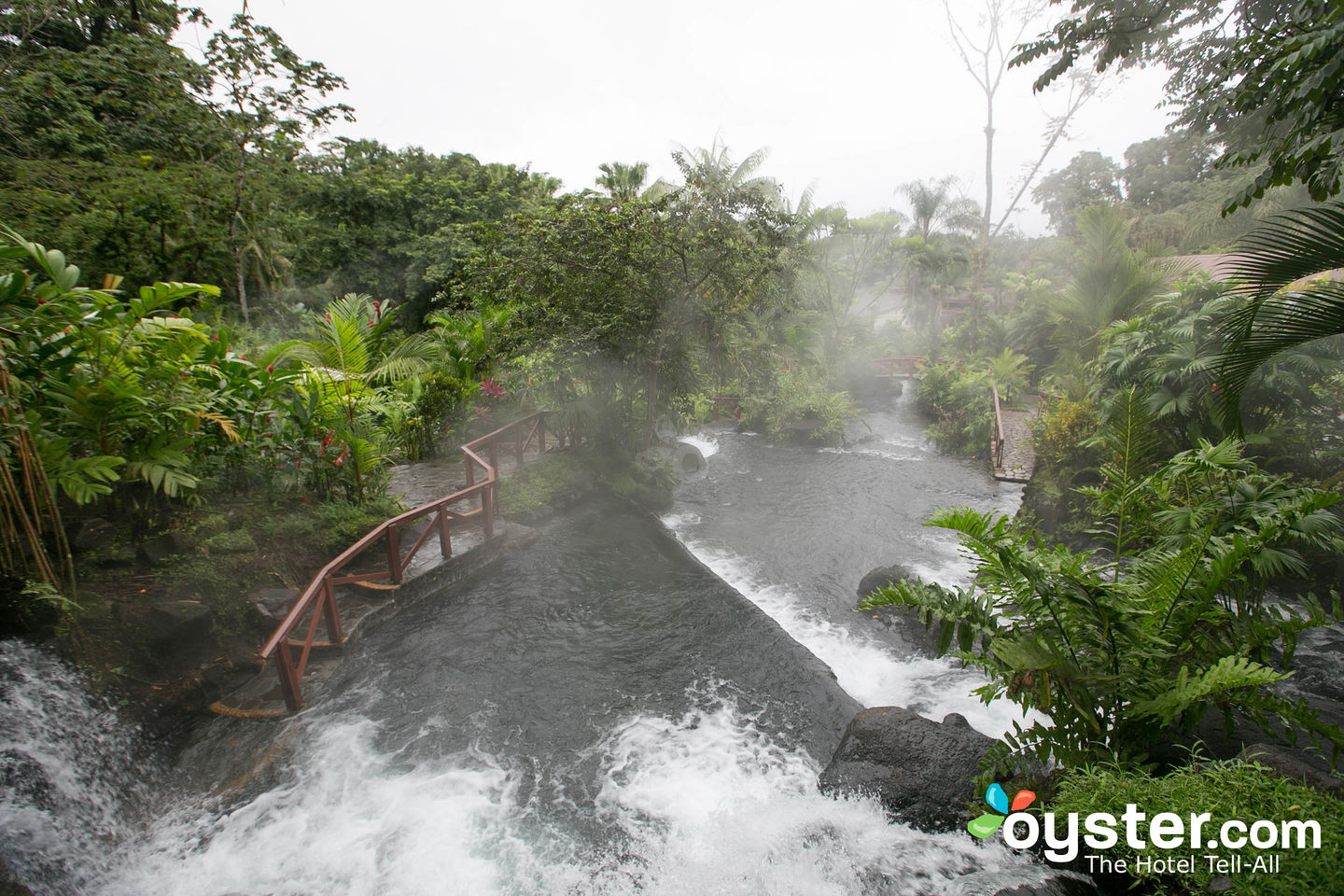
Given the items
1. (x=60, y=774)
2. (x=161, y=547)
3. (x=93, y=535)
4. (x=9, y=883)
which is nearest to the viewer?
(x=9, y=883)

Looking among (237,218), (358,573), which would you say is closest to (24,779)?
(358,573)

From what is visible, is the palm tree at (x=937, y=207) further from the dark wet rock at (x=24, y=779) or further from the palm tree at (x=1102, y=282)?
the dark wet rock at (x=24, y=779)

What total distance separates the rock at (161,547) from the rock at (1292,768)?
7.65 metres

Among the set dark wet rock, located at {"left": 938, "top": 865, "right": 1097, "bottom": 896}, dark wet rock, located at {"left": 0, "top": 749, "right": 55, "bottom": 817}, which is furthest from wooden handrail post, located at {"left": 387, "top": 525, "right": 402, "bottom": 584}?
dark wet rock, located at {"left": 938, "top": 865, "right": 1097, "bottom": 896}

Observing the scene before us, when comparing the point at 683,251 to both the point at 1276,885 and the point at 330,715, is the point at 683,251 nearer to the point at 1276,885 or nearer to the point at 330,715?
the point at 330,715

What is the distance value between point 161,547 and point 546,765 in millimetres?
3965

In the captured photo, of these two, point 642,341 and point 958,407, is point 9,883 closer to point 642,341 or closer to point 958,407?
point 642,341

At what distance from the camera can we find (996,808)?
370cm

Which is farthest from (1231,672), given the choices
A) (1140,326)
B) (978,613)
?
(1140,326)

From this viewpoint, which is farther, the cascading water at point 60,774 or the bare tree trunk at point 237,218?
the bare tree trunk at point 237,218

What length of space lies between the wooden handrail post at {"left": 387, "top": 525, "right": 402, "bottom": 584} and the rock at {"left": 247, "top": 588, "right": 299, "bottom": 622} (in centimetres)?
96

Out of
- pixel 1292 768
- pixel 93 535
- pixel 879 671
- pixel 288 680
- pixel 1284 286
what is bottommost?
pixel 879 671

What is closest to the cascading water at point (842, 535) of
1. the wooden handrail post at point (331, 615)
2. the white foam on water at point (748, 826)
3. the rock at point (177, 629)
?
the white foam on water at point (748, 826)

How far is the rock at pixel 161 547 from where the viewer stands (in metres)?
5.23
